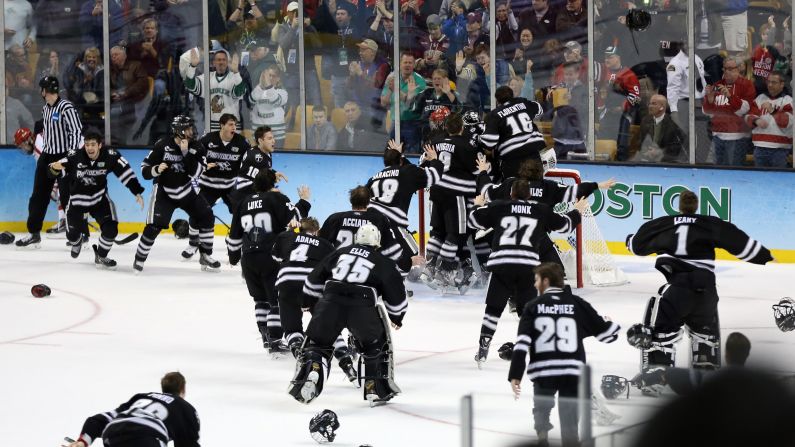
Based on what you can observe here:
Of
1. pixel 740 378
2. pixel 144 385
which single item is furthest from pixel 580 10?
pixel 740 378

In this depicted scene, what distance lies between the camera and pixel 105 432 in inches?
179

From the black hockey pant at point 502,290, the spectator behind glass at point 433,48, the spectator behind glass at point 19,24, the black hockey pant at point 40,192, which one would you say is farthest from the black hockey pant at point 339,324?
the spectator behind glass at point 19,24

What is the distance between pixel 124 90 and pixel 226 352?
7323 mm

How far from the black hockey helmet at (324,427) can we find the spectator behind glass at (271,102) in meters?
8.66

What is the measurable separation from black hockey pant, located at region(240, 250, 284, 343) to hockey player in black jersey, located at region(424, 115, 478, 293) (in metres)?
2.76

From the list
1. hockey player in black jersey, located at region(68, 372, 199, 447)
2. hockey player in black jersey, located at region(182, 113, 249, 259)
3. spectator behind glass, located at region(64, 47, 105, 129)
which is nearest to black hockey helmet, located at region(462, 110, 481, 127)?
hockey player in black jersey, located at region(182, 113, 249, 259)

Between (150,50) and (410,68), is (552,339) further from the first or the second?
(150,50)

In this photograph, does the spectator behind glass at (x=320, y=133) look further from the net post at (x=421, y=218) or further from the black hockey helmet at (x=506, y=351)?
the black hockey helmet at (x=506, y=351)

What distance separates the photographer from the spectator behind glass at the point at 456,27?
524 inches

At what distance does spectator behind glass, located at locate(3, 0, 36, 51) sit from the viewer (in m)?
15.1

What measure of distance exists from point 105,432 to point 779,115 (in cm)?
857

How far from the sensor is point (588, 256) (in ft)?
36.5

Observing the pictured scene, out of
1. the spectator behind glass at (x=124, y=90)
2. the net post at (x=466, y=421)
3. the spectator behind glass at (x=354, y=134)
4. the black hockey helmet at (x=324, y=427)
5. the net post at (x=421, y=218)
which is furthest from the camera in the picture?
the spectator behind glass at (x=124, y=90)

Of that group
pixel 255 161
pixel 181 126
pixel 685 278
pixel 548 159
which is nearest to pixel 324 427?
pixel 685 278
